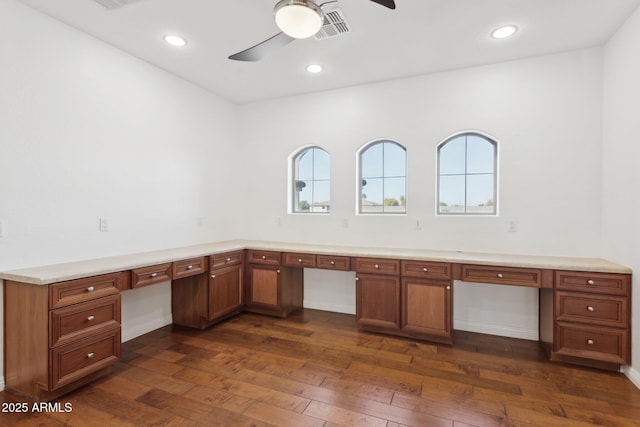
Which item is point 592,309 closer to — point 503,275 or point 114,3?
point 503,275

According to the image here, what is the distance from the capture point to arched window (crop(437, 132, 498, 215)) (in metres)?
3.63

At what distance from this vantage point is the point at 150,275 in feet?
9.59

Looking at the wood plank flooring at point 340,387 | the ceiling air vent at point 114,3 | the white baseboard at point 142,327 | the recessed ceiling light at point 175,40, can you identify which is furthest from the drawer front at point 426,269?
the ceiling air vent at point 114,3

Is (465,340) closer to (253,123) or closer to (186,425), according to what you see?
(186,425)

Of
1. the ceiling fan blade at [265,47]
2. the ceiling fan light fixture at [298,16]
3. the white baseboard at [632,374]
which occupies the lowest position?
the white baseboard at [632,374]

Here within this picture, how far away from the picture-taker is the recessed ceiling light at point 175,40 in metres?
2.97

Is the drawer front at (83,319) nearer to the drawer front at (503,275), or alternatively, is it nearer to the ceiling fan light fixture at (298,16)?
the ceiling fan light fixture at (298,16)

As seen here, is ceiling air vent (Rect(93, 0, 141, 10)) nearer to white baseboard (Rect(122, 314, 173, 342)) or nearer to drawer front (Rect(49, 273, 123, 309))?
drawer front (Rect(49, 273, 123, 309))

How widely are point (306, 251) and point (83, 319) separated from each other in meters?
2.15

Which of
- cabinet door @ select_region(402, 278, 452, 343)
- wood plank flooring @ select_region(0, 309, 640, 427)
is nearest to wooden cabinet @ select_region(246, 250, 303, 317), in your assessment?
wood plank flooring @ select_region(0, 309, 640, 427)

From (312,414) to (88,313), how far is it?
1.82 metres

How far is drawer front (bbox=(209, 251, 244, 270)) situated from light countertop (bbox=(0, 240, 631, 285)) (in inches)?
2.7

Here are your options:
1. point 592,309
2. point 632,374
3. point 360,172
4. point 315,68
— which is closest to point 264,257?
point 360,172

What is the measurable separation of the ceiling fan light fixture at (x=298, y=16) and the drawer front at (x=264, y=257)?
8.47 ft
